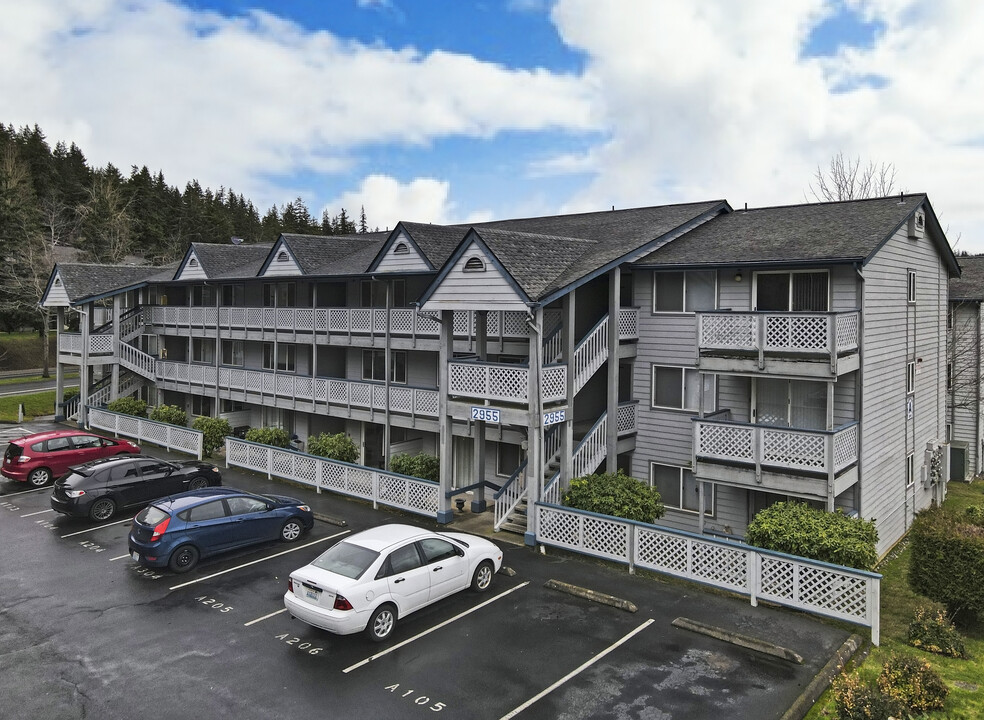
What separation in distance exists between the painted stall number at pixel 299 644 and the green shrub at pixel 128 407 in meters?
26.2

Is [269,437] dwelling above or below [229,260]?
below

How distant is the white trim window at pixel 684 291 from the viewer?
2088 cm

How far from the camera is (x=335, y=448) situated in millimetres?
25500

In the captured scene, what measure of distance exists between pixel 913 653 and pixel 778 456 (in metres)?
5.57

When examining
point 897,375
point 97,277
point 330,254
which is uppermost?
point 330,254

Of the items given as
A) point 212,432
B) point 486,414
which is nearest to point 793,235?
point 486,414

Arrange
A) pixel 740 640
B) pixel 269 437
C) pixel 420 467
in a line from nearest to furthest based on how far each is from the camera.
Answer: pixel 740 640, pixel 420 467, pixel 269 437

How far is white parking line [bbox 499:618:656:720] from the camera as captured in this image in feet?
34.4

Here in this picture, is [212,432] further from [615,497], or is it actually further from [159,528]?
[615,497]

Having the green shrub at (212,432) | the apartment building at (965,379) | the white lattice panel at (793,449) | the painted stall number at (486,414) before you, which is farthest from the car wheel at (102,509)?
the apartment building at (965,379)

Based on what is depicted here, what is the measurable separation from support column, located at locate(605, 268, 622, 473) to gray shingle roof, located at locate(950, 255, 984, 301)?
69.0 feet

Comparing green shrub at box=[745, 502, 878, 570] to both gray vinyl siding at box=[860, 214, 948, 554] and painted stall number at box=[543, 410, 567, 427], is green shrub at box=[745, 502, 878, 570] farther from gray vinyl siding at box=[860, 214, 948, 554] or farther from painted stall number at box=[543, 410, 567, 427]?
painted stall number at box=[543, 410, 567, 427]

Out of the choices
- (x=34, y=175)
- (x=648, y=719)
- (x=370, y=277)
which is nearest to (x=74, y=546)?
(x=370, y=277)

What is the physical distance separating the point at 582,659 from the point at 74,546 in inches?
547
